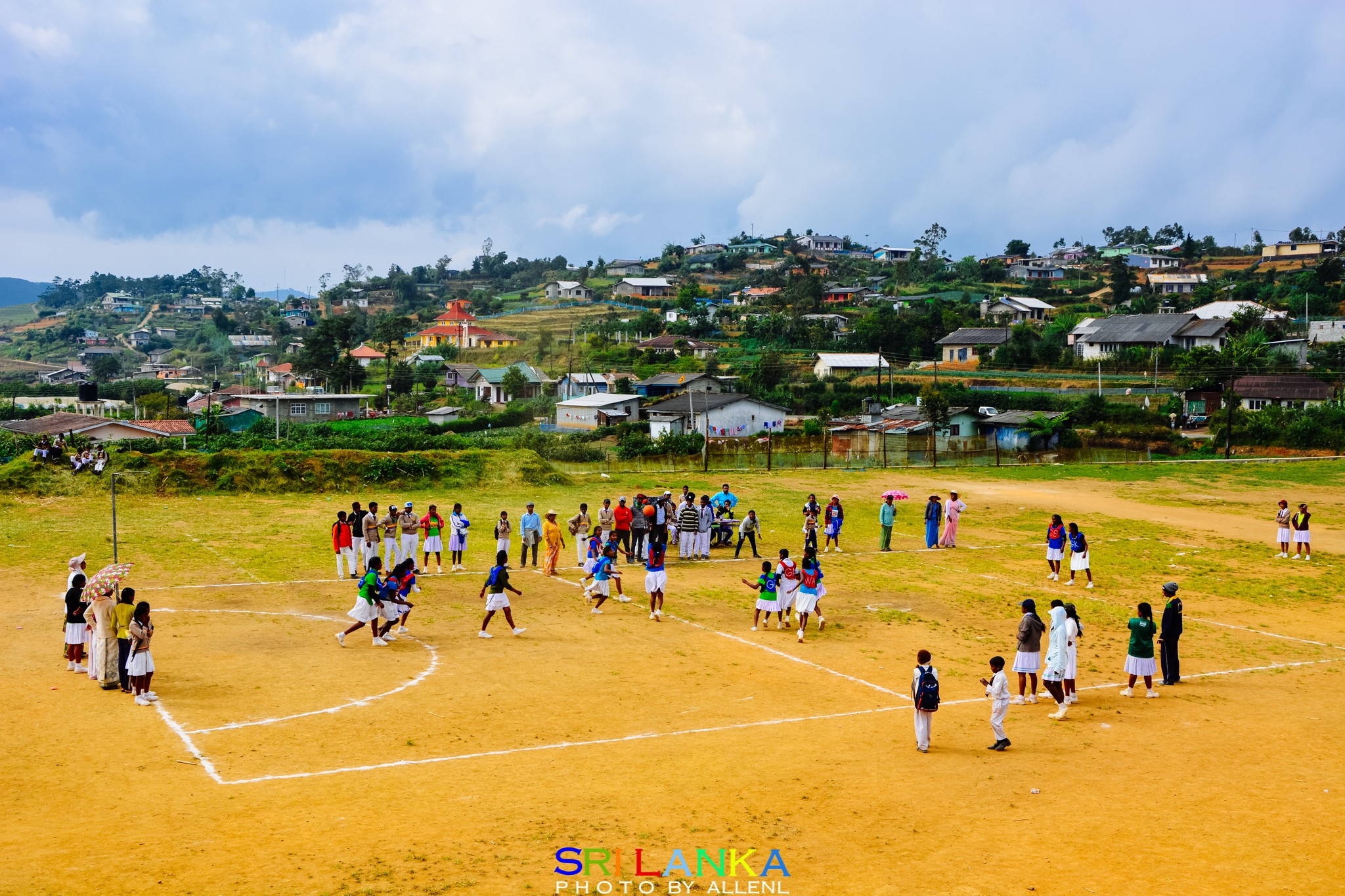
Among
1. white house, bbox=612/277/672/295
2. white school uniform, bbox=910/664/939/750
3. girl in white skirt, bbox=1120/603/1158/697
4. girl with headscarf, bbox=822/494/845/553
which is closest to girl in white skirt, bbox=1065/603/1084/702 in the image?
girl in white skirt, bbox=1120/603/1158/697

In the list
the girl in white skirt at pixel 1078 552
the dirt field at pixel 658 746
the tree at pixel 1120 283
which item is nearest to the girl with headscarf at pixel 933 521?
the dirt field at pixel 658 746

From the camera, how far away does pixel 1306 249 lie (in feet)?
463

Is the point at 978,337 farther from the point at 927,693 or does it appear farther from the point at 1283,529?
the point at 927,693

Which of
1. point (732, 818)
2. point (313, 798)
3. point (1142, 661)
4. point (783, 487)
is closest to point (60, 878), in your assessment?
point (313, 798)

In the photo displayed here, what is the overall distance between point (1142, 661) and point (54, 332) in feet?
598

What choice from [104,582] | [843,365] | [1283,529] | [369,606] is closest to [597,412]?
Answer: [843,365]

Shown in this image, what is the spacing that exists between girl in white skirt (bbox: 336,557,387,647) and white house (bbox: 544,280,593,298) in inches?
5223

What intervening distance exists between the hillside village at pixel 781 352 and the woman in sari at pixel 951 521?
22447 mm

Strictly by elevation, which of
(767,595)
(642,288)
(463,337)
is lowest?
(767,595)

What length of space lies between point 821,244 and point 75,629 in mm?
184793

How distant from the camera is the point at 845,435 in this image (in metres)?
65.8

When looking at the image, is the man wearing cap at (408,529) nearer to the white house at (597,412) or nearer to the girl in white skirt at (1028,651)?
the girl in white skirt at (1028,651)

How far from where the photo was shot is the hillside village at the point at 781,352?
7206 cm

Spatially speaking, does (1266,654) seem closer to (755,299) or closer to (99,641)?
(99,641)
